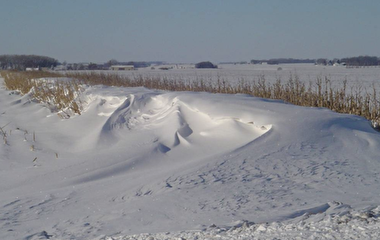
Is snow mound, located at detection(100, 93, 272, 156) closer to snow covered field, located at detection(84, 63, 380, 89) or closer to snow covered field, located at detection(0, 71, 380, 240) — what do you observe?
snow covered field, located at detection(0, 71, 380, 240)

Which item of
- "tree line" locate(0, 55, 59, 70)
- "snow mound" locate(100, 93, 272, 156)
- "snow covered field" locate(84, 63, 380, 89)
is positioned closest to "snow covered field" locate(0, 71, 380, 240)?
"snow mound" locate(100, 93, 272, 156)

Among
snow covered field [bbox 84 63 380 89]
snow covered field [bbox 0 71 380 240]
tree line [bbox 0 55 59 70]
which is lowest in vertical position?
snow covered field [bbox 84 63 380 89]

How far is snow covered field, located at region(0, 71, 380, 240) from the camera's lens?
4848 millimetres

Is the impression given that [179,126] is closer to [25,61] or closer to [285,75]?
[285,75]

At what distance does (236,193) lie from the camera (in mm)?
5723

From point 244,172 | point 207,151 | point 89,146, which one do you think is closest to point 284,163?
point 244,172

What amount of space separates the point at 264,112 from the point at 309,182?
294 cm

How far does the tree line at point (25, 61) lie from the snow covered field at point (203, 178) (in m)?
65.2

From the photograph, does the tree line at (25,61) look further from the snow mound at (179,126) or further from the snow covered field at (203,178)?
the snow covered field at (203,178)

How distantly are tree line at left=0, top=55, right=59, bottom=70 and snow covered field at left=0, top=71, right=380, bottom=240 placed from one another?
65220 mm

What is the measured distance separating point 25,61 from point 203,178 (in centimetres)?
7433

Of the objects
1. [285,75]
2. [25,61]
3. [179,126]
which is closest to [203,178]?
[179,126]

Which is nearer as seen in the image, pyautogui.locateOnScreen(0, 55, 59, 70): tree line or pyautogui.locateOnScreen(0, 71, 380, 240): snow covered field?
pyautogui.locateOnScreen(0, 71, 380, 240): snow covered field

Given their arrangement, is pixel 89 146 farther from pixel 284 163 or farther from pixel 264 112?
pixel 284 163
